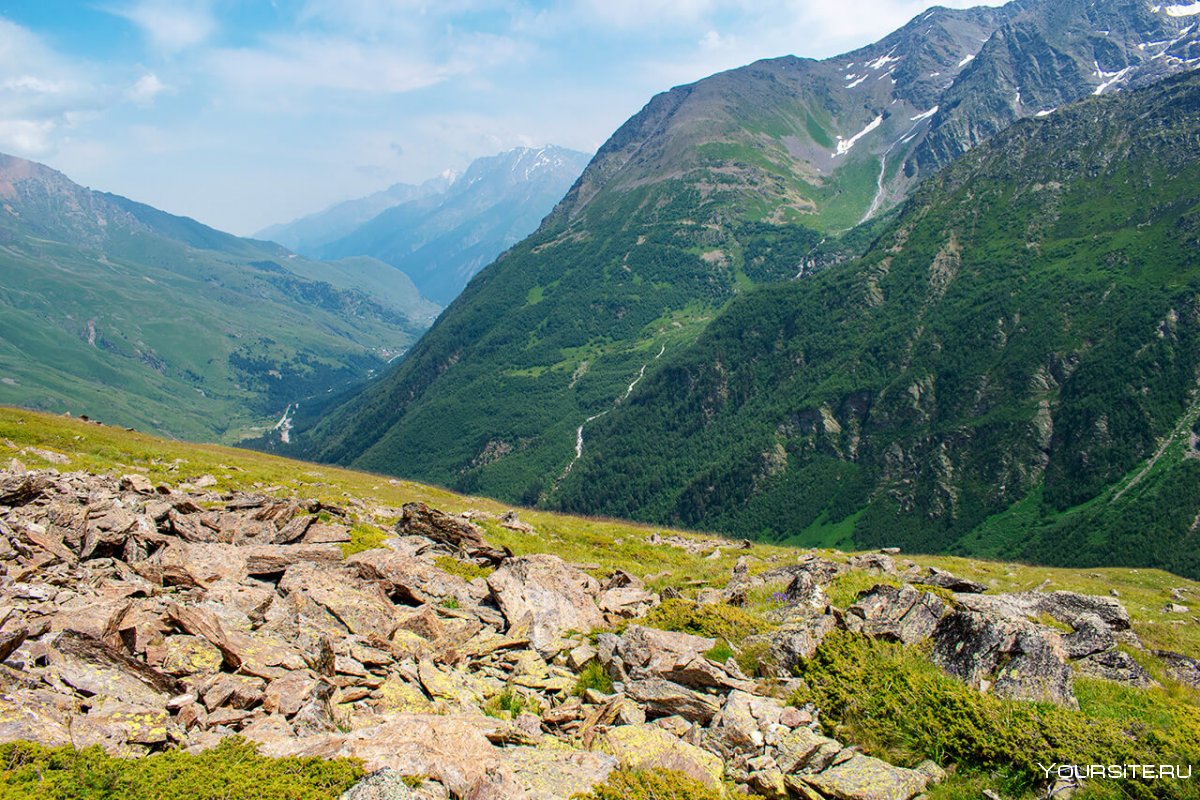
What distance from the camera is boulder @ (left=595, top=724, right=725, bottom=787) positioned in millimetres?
12828

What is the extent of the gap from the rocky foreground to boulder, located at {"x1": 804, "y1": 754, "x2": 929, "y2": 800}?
45 mm

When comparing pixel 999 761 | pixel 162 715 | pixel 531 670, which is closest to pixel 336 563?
pixel 531 670

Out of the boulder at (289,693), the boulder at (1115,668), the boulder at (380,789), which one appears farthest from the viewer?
the boulder at (1115,668)

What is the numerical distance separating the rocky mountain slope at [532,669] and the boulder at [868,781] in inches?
2.0

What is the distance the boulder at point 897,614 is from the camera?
18562mm

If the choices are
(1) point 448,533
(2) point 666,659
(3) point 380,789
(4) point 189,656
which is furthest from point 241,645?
(1) point 448,533

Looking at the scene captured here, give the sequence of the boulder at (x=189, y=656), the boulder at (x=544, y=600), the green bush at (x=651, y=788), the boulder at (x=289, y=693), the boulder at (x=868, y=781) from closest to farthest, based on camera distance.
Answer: the green bush at (x=651, y=788) → the boulder at (x=868, y=781) → the boulder at (x=289, y=693) → the boulder at (x=189, y=656) → the boulder at (x=544, y=600)

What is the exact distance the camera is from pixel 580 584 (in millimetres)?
26297

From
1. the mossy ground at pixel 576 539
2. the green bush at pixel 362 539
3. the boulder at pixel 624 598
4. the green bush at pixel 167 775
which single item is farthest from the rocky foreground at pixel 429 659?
the mossy ground at pixel 576 539

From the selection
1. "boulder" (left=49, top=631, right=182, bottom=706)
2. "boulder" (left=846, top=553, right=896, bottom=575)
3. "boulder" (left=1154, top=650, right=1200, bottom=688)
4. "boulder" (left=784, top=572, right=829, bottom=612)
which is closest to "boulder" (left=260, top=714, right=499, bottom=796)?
"boulder" (left=49, top=631, right=182, bottom=706)

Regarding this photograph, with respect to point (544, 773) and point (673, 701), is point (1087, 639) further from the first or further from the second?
point (544, 773)

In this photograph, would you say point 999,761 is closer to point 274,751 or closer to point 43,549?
point 274,751

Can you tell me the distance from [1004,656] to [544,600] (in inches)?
538

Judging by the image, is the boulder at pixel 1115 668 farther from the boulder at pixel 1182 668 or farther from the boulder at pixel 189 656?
the boulder at pixel 189 656
